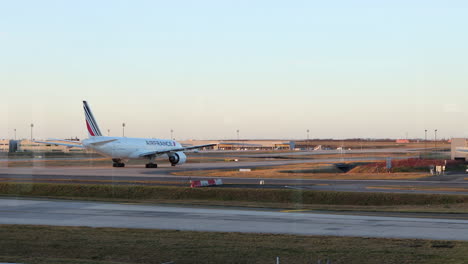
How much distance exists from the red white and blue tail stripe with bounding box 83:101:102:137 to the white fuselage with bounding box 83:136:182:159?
6.04ft

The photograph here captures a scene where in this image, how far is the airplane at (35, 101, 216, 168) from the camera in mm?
75562

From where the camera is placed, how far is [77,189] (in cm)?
4806

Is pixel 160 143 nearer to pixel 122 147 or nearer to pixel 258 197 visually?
pixel 122 147

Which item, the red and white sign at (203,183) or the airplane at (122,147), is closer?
the red and white sign at (203,183)

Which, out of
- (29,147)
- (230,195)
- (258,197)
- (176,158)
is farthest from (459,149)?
(29,147)

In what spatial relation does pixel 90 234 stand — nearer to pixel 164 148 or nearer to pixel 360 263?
pixel 360 263

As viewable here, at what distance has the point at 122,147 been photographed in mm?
78312

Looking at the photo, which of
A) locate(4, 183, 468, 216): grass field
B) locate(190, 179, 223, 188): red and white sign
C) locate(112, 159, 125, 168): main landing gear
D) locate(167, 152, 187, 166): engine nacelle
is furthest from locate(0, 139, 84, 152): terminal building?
locate(190, 179, 223, 188): red and white sign

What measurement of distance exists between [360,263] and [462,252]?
3.93 meters

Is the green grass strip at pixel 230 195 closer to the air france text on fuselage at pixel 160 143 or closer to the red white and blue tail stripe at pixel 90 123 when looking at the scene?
the red white and blue tail stripe at pixel 90 123

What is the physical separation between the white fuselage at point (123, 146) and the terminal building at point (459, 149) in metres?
49.3

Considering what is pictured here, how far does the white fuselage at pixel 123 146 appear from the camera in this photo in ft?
247

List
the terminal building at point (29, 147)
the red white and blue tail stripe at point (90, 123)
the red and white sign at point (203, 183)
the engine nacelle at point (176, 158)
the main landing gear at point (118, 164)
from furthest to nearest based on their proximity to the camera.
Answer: the terminal building at point (29, 147) → the engine nacelle at point (176, 158) → the main landing gear at point (118, 164) → the red white and blue tail stripe at point (90, 123) → the red and white sign at point (203, 183)

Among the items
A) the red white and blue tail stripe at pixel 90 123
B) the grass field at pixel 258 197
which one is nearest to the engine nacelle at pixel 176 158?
the red white and blue tail stripe at pixel 90 123
